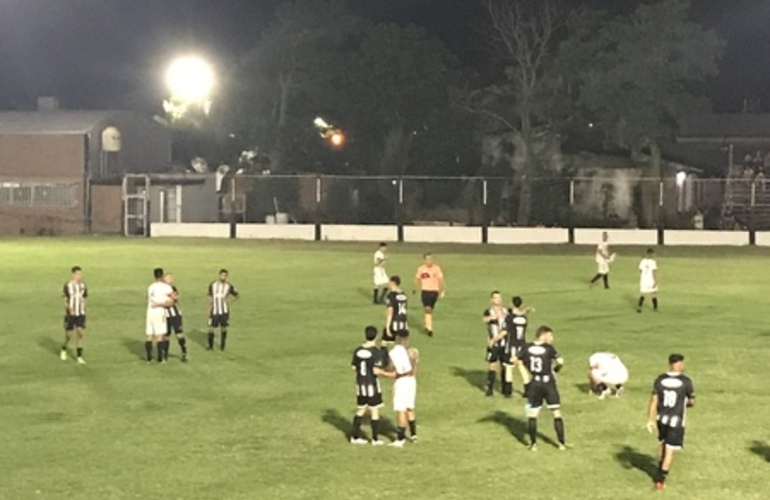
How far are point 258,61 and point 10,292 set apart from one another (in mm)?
46991

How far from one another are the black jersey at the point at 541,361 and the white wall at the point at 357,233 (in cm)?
4998

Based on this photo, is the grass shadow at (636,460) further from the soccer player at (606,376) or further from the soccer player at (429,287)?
the soccer player at (429,287)

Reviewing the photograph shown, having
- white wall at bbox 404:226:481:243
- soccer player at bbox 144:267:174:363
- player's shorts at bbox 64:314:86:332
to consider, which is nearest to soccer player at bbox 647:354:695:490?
soccer player at bbox 144:267:174:363

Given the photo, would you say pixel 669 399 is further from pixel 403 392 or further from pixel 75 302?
pixel 75 302

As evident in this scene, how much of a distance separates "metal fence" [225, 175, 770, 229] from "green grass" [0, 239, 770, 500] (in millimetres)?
31083

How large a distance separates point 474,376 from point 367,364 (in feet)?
22.1

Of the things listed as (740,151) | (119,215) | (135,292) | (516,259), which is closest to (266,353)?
(135,292)

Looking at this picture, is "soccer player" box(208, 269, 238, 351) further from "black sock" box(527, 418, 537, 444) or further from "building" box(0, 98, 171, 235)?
"building" box(0, 98, 171, 235)

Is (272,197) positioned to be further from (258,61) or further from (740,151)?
(740,151)

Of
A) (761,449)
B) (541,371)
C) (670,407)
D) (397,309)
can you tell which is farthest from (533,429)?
(397,309)

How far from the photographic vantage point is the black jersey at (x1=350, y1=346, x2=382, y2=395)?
1639 centimetres

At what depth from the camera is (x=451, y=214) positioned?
76500 mm

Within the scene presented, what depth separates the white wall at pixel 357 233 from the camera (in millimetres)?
66312

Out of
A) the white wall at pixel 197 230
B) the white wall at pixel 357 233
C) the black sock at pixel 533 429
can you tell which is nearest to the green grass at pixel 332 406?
the black sock at pixel 533 429
